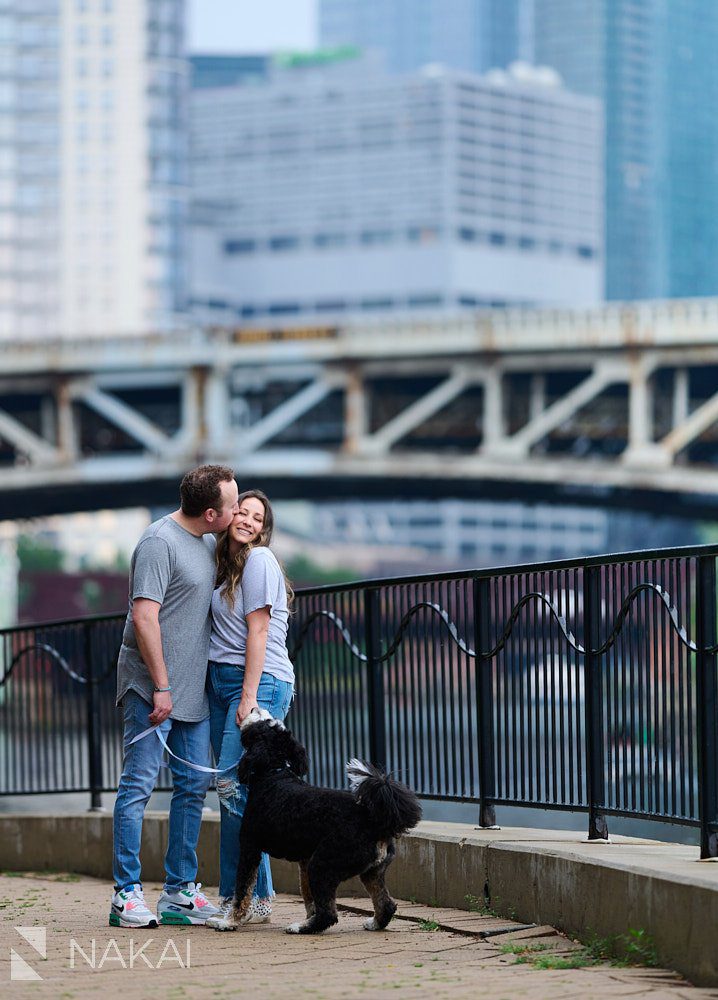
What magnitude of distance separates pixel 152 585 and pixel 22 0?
12009 cm

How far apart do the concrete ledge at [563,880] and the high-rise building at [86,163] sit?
114083 millimetres

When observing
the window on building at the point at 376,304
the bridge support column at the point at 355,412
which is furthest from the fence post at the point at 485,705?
the window on building at the point at 376,304

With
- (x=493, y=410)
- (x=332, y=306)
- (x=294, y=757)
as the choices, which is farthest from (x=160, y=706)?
(x=332, y=306)

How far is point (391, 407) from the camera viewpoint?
48406mm

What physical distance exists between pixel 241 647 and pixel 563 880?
1.51 m

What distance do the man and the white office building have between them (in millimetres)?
148756

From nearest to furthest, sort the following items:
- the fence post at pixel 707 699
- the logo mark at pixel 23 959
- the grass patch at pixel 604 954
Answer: the grass patch at pixel 604 954 < the logo mark at pixel 23 959 < the fence post at pixel 707 699

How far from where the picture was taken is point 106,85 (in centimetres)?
12156

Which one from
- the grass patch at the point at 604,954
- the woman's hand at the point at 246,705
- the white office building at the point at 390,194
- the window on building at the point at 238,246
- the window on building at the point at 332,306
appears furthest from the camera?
the window on building at the point at 238,246

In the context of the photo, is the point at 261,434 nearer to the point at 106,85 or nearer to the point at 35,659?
the point at 35,659

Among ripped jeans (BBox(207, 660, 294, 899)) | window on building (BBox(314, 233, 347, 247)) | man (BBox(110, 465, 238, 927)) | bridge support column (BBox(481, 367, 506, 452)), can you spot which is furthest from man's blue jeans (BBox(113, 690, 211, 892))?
window on building (BBox(314, 233, 347, 247))

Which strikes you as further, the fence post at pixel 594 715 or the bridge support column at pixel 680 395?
the bridge support column at pixel 680 395

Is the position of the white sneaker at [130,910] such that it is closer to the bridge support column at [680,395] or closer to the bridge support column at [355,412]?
the bridge support column at [680,395]

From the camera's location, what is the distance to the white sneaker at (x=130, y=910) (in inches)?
283
